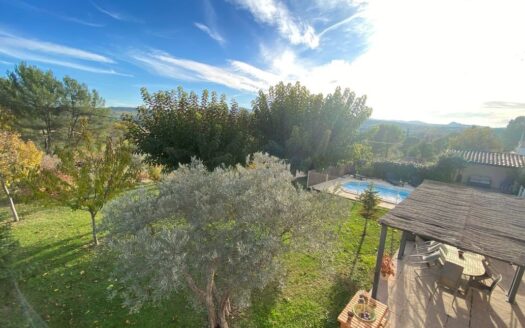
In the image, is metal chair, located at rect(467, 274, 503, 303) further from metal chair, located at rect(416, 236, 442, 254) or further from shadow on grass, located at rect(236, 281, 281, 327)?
shadow on grass, located at rect(236, 281, 281, 327)

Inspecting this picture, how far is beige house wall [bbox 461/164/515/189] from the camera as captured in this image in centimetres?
2065

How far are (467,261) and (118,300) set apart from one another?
33.6ft

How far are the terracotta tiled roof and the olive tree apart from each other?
78.4 feet

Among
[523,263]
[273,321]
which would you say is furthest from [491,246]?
[273,321]

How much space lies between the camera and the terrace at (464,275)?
523 cm

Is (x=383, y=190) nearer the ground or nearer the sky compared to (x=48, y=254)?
nearer the ground

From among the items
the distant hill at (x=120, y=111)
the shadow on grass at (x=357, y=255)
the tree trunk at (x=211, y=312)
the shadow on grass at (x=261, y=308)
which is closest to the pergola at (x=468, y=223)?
the shadow on grass at (x=357, y=255)

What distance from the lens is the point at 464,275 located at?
22.1ft

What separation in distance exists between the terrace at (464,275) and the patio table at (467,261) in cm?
31

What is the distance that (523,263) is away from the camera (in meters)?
4.40

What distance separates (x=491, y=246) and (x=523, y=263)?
1.91 ft

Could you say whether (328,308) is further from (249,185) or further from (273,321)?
(249,185)

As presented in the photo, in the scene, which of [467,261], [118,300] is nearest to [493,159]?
[467,261]

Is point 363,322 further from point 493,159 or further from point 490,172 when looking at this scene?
point 493,159
